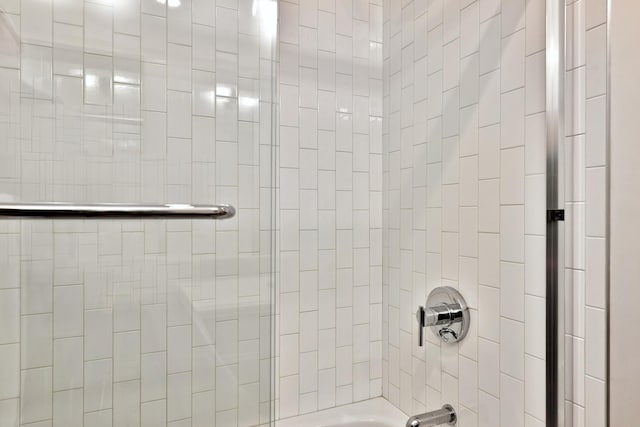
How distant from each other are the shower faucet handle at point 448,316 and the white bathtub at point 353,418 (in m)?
0.42

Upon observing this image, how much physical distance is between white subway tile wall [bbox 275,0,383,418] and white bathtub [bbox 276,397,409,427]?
3 centimetres

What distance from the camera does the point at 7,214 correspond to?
2.24 ft

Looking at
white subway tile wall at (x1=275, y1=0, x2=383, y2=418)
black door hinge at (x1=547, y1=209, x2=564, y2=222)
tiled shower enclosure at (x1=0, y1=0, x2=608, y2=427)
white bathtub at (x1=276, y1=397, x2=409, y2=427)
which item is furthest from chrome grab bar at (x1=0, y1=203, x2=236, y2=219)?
white bathtub at (x1=276, y1=397, x2=409, y2=427)

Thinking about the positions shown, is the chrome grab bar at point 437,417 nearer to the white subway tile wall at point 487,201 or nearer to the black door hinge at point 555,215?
the white subway tile wall at point 487,201

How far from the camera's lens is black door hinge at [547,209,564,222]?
0.83m

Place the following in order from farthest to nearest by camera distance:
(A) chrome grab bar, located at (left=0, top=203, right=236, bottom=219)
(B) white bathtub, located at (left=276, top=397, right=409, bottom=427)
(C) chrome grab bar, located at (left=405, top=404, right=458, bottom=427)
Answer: (B) white bathtub, located at (left=276, top=397, right=409, bottom=427)
(C) chrome grab bar, located at (left=405, top=404, right=458, bottom=427)
(A) chrome grab bar, located at (left=0, top=203, right=236, bottom=219)

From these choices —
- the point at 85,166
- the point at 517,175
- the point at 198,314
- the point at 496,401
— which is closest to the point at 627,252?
the point at 517,175

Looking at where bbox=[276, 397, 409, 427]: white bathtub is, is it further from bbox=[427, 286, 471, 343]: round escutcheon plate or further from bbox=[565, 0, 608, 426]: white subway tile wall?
bbox=[565, 0, 608, 426]: white subway tile wall

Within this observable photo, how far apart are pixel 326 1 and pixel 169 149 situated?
100 cm

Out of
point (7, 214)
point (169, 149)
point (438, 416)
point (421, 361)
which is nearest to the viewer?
point (7, 214)

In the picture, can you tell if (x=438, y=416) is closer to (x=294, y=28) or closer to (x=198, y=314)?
(x=198, y=314)

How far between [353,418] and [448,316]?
58 centimetres

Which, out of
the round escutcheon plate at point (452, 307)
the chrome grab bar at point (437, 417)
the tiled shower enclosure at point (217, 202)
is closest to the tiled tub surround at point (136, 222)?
the tiled shower enclosure at point (217, 202)

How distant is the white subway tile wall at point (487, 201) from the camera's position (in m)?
0.79
